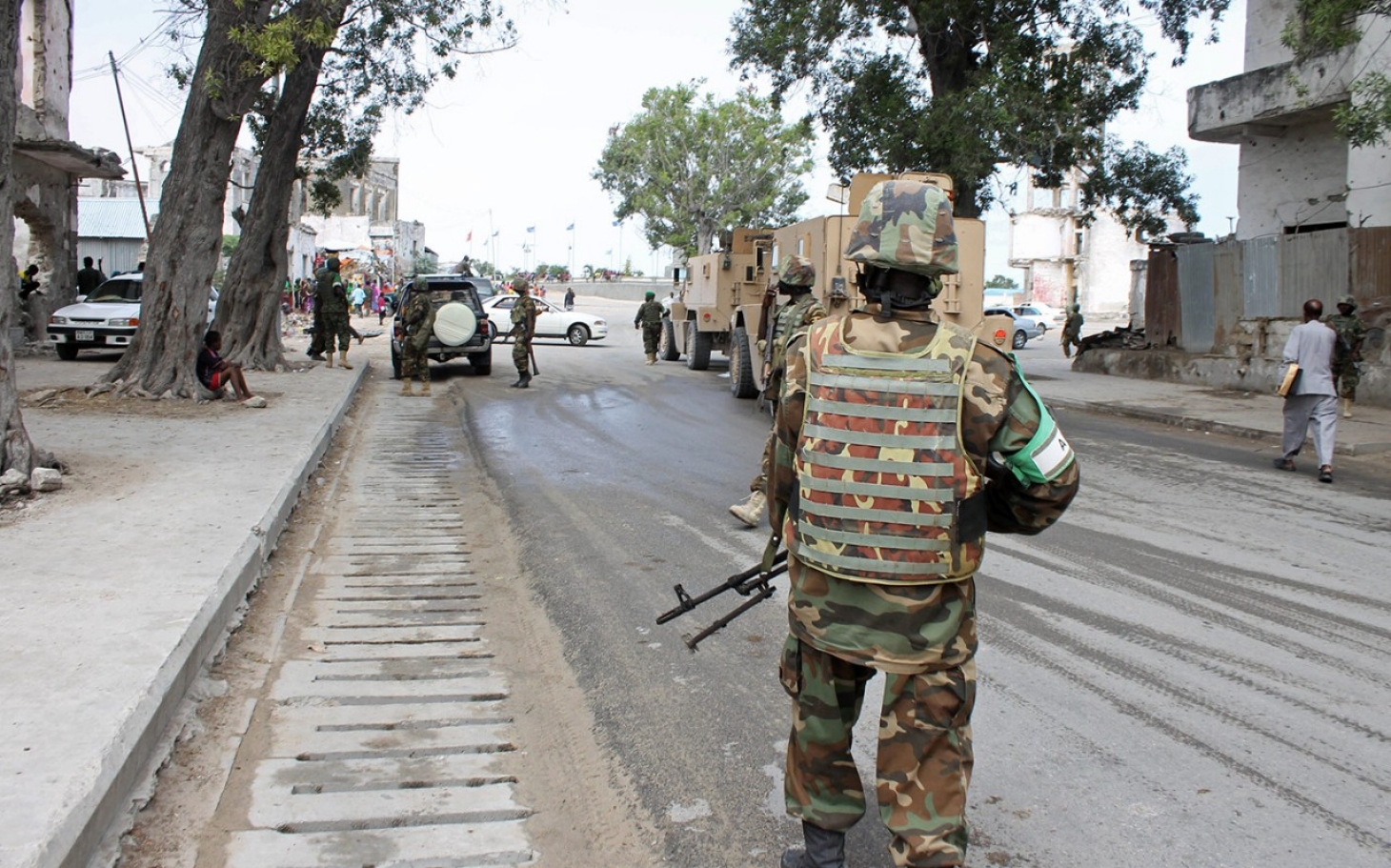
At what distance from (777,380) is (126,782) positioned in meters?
2.43

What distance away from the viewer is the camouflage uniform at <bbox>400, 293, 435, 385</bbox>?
16.3 metres

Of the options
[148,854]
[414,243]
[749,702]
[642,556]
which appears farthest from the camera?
[414,243]

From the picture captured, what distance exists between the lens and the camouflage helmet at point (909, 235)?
9.43ft

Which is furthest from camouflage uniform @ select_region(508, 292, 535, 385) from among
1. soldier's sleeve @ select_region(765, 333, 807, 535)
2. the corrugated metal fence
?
soldier's sleeve @ select_region(765, 333, 807, 535)

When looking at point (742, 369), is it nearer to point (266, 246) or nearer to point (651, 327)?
point (266, 246)

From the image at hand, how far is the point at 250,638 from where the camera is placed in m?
5.47

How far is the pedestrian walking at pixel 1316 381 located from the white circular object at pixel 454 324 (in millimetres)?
11956

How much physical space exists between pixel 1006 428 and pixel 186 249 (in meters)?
13.1

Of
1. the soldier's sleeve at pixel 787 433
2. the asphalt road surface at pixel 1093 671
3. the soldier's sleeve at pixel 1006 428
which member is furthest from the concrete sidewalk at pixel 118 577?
the soldier's sleeve at pixel 1006 428

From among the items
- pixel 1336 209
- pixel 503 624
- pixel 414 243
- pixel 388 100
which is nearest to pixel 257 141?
pixel 388 100

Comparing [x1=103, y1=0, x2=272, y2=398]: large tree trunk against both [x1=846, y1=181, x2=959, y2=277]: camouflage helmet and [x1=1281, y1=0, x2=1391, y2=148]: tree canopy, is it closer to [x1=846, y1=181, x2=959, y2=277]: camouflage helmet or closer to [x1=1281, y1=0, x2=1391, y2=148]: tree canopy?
[x1=1281, y1=0, x2=1391, y2=148]: tree canopy

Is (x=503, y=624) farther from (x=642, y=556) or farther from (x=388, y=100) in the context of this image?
(x=388, y=100)

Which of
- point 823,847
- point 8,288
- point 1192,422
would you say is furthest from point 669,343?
point 823,847

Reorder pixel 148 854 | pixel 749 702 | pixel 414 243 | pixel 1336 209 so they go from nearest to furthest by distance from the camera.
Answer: pixel 148 854 < pixel 749 702 < pixel 1336 209 < pixel 414 243
